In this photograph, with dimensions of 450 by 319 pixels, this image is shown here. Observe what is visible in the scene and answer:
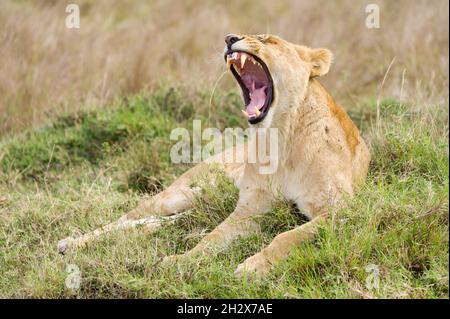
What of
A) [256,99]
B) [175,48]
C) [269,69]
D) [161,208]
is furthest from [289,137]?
[175,48]

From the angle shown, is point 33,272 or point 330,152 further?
point 330,152

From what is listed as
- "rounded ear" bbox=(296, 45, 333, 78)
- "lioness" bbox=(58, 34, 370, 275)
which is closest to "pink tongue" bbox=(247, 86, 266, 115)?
"lioness" bbox=(58, 34, 370, 275)

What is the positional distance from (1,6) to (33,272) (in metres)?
4.74

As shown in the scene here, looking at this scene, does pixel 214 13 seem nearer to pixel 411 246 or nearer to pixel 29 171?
pixel 29 171

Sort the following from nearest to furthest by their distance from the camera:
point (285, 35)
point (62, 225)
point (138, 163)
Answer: point (62, 225), point (138, 163), point (285, 35)

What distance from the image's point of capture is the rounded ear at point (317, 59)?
4.79m

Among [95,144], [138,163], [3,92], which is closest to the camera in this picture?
[138,163]

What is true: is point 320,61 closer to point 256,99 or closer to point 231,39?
point 256,99

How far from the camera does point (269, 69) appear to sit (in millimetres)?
4605

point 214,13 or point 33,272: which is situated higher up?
point 214,13

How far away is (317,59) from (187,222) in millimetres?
1204

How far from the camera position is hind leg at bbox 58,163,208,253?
490 cm

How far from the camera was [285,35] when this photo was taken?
9.70m

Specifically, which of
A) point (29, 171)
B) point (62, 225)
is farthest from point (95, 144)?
point (62, 225)
